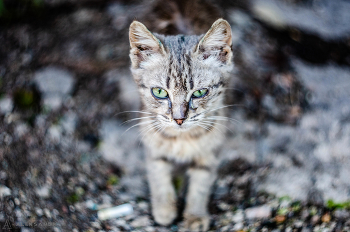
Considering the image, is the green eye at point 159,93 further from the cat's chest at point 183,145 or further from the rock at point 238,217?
the rock at point 238,217

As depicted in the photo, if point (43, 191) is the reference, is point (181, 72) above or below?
above

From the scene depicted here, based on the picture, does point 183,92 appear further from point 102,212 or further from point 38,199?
point 38,199

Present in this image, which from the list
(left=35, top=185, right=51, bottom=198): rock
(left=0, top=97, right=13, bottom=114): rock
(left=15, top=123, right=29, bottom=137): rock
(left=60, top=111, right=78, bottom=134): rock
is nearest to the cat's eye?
(left=60, top=111, right=78, bottom=134): rock

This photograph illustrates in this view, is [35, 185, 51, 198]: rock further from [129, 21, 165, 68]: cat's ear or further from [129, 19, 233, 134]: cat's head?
[129, 21, 165, 68]: cat's ear

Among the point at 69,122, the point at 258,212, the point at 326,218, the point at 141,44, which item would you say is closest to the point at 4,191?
the point at 69,122

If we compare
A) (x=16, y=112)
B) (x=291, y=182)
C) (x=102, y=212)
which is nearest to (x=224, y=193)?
(x=291, y=182)

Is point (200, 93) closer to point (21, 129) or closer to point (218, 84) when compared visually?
point (218, 84)
